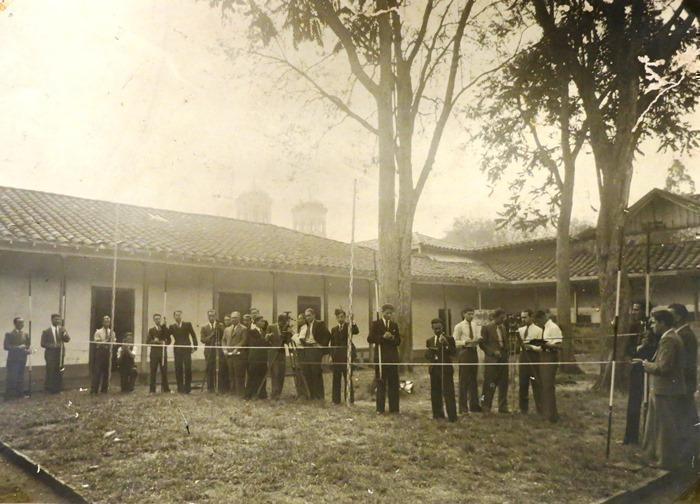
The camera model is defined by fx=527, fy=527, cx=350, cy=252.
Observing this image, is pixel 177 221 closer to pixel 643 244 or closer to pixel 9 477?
pixel 9 477

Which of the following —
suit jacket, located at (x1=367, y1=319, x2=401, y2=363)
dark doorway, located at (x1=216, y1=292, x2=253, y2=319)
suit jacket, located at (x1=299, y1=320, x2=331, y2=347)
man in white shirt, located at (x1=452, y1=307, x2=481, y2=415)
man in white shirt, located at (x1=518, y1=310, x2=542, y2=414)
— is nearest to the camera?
suit jacket, located at (x1=367, y1=319, x2=401, y2=363)

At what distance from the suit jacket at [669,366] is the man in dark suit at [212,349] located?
5.37m

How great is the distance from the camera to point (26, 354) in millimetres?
8008

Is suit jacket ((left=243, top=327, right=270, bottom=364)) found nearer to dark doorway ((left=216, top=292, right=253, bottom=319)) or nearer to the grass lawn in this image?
the grass lawn

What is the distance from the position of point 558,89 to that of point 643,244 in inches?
65.5

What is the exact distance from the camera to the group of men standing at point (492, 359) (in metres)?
6.03

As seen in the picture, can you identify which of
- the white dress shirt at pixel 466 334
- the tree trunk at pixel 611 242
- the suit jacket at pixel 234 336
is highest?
the tree trunk at pixel 611 242

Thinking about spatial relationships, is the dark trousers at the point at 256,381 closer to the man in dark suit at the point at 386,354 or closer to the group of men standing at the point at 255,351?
the group of men standing at the point at 255,351

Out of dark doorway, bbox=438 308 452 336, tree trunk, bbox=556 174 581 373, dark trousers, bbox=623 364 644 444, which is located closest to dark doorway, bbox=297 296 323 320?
dark doorway, bbox=438 308 452 336

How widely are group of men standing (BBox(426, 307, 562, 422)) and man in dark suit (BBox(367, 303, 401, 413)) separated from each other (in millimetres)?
436

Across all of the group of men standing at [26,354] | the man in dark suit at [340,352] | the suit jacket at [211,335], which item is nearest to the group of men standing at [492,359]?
the man in dark suit at [340,352]

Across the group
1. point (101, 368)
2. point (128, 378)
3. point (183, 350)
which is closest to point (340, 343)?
point (183, 350)

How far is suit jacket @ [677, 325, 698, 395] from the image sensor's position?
14.8 ft

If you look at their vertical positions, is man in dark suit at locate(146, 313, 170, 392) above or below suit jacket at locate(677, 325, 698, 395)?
below
